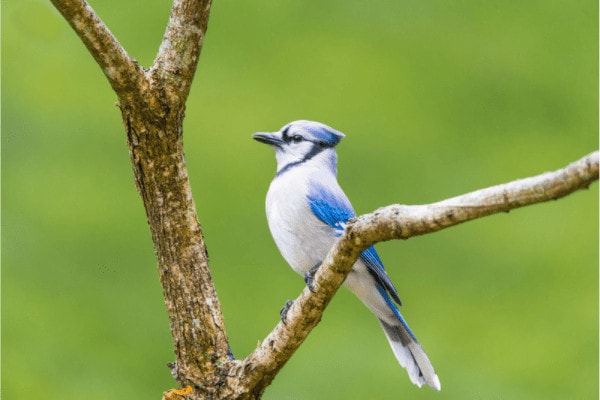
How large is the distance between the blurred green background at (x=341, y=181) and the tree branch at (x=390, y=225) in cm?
192

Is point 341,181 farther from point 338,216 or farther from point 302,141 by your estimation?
point 338,216

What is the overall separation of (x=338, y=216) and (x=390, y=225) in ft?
3.01

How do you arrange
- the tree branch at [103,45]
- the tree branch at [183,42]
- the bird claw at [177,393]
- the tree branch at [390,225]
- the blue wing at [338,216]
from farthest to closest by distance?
the blue wing at [338,216] < the bird claw at [177,393] < the tree branch at [183,42] < the tree branch at [103,45] < the tree branch at [390,225]

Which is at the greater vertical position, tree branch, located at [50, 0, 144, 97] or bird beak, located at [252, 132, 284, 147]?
tree branch, located at [50, 0, 144, 97]

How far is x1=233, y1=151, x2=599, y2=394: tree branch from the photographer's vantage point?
1.81 m

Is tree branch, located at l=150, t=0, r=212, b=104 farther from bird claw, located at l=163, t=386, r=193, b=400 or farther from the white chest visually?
bird claw, located at l=163, t=386, r=193, b=400

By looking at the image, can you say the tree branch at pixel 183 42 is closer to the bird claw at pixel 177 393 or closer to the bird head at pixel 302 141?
the bird head at pixel 302 141

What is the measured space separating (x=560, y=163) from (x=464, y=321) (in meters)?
1.03

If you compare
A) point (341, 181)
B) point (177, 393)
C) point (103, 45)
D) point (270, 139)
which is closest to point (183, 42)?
point (103, 45)

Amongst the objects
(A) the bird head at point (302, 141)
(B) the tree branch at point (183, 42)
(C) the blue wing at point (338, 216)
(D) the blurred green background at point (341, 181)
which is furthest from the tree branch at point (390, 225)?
(D) the blurred green background at point (341, 181)

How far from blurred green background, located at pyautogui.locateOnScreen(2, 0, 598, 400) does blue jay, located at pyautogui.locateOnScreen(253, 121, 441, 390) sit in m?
1.40

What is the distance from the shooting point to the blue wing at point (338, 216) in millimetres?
2945

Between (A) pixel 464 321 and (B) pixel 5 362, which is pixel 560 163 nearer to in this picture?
(A) pixel 464 321

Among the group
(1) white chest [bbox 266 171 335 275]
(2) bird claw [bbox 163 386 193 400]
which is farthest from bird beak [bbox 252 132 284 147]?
(2) bird claw [bbox 163 386 193 400]
